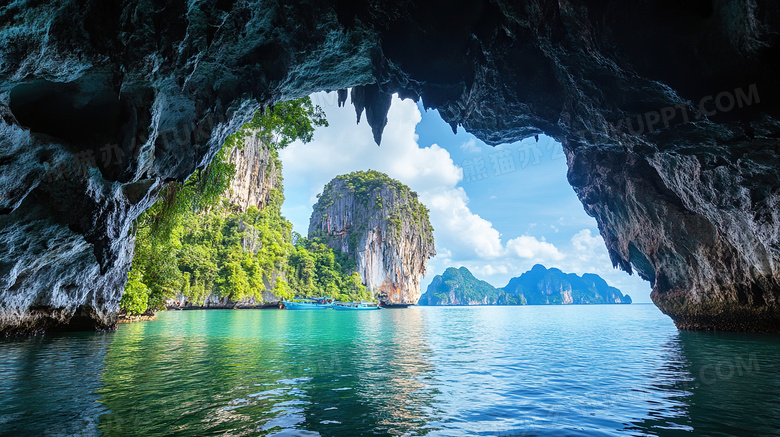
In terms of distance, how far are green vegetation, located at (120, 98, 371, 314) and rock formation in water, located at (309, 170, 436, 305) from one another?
5.56 m

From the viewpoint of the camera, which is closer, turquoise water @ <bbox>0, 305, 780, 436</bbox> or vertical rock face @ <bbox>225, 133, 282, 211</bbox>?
turquoise water @ <bbox>0, 305, 780, 436</bbox>

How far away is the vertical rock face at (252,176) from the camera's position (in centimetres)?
6348

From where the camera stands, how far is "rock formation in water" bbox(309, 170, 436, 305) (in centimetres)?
8381

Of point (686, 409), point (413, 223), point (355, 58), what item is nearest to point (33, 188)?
point (355, 58)

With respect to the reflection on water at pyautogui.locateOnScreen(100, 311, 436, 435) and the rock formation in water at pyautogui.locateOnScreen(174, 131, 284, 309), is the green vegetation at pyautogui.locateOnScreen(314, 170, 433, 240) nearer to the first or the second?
the rock formation in water at pyautogui.locateOnScreen(174, 131, 284, 309)

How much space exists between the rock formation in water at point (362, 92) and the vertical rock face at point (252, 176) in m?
53.8

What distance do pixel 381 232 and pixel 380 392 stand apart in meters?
78.5

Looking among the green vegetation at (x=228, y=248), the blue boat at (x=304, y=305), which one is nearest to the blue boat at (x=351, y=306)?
the blue boat at (x=304, y=305)

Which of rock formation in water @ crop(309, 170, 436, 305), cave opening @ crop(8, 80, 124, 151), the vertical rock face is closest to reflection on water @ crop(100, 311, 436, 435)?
cave opening @ crop(8, 80, 124, 151)

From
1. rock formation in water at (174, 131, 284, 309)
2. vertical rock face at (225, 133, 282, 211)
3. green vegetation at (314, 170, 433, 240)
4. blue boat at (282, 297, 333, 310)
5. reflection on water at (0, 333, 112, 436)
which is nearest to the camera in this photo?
reflection on water at (0, 333, 112, 436)

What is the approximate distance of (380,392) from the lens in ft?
19.7

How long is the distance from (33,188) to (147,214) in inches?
253

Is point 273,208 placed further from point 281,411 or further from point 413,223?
point 281,411

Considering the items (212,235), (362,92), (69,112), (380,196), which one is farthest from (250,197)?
(69,112)
